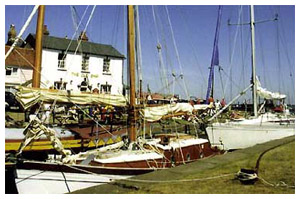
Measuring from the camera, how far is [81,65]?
86.5ft

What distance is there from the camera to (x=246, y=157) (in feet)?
23.1

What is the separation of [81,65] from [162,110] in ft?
59.7

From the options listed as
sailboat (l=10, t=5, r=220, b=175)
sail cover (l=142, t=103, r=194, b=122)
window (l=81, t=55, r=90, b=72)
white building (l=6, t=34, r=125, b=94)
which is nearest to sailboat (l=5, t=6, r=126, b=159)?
sailboat (l=10, t=5, r=220, b=175)

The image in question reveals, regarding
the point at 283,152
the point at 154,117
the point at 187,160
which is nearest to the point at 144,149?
the point at 154,117

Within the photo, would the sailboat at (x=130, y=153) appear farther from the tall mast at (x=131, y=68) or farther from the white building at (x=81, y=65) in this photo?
the white building at (x=81, y=65)

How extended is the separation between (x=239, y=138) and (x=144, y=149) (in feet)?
16.2

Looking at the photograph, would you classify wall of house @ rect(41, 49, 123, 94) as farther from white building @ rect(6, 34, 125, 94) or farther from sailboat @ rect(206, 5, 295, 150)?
sailboat @ rect(206, 5, 295, 150)

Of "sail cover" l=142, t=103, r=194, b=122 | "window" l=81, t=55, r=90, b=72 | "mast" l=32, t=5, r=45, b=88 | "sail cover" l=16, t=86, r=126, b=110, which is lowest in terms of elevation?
"sail cover" l=142, t=103, r=194, b=122

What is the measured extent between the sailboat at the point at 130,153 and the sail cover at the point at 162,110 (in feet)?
0.15

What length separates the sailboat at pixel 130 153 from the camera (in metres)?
7.43

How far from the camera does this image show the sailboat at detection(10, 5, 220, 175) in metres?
7.43

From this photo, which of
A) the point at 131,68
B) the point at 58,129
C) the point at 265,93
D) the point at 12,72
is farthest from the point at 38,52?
the point at 12,72

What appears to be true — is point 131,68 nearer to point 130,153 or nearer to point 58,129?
point 130,153
